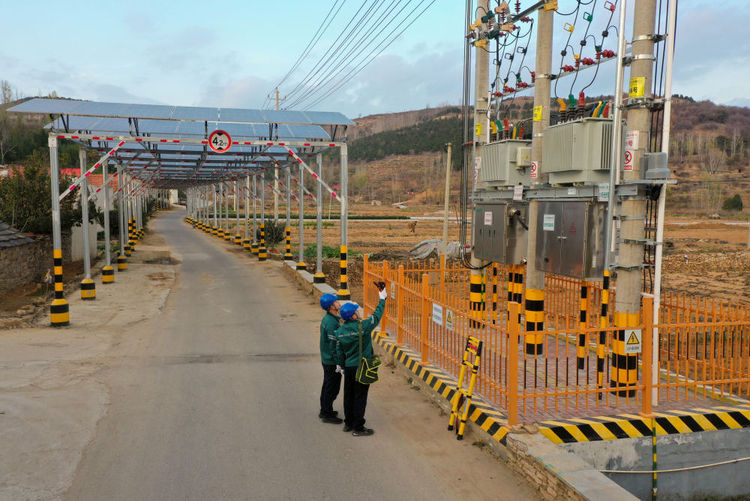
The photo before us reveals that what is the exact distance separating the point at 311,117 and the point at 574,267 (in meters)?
10.2

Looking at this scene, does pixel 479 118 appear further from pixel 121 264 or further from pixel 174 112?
pixel 121 264

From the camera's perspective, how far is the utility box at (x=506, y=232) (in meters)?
8.88

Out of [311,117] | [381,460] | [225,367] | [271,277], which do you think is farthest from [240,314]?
[381,460]

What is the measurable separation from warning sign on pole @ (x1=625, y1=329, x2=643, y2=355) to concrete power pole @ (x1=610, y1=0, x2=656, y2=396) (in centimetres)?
7

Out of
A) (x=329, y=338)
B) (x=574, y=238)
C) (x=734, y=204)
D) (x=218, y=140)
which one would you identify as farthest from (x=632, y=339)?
(x=734, y=204)

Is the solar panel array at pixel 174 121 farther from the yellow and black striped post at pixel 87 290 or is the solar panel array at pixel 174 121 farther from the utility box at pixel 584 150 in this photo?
the utility box at pixel 584 150

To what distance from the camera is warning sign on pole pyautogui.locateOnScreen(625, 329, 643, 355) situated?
600 cm

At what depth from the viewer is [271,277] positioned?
2033 cm

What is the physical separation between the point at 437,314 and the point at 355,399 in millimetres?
1906

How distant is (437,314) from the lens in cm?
768

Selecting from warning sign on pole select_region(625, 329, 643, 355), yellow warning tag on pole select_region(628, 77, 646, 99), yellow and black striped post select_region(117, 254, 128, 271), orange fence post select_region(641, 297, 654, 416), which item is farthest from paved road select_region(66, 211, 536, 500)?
yellow and black striped post select_region(117, 254, 128, 271)

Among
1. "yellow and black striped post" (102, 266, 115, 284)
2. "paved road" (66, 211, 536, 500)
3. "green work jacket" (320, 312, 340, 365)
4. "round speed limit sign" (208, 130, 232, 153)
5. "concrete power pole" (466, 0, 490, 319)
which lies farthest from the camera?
"yellow and black striped post" (102, 266, 115, 284)

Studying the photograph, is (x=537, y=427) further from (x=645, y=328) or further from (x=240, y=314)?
(x=240, y=314)

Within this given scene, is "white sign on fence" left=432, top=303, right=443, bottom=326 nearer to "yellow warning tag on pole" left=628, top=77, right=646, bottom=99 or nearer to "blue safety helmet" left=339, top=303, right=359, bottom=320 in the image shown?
"blue safety helmet" left=339, top=303, right=359, bottom=320
